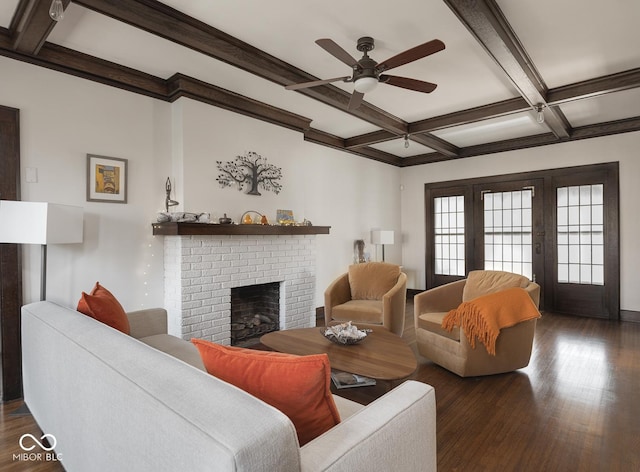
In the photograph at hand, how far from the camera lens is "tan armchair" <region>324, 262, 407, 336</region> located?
12.5 ft

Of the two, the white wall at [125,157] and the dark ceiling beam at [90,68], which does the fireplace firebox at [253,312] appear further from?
the dark ceiling beam at [90,68]

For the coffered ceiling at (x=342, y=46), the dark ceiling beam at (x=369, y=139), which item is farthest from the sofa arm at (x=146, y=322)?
the dark ceiling beam at (x=369, y=139)

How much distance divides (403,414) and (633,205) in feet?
18.3

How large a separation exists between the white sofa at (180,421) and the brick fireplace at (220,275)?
1729 millimetres

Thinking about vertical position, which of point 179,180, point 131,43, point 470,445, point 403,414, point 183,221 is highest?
point 131,43

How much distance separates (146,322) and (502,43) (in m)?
3.39

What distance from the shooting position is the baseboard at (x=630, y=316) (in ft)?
16.1

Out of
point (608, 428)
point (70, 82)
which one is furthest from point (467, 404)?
point (70, 82)

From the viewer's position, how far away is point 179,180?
3.54 meters

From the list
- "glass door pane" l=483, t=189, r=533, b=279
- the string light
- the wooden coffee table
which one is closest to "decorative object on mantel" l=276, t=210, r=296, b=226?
the wooden coffee table

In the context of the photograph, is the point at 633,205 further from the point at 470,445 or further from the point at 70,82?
the point at 70,82

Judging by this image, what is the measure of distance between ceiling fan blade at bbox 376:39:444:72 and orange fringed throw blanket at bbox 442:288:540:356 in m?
1.92

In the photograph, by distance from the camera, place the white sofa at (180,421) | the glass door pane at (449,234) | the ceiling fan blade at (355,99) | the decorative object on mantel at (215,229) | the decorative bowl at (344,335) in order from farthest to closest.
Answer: the glass door pane at (449,234) < the decorative object on mantel at (215,229) < the ceiling fan blade at (355,99) < the decorative bowl at (344,335) < the white sofa at (180,421)

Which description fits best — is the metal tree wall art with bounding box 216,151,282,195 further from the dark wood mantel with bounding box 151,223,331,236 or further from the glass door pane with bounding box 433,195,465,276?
the glass door pane with bounding box 433,195,465,276
